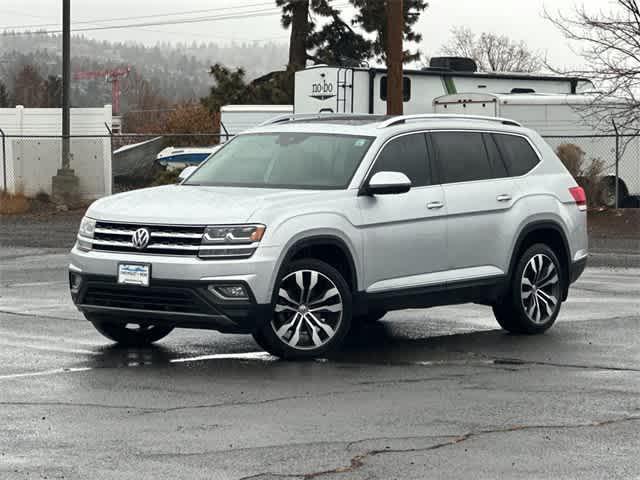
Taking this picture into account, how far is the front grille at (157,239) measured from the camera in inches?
399

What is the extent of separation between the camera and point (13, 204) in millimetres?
33250

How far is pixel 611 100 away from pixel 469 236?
67.1ft

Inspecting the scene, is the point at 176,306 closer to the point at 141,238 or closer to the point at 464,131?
the point at 141,238

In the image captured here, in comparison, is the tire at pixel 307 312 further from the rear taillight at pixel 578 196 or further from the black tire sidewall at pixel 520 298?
the rear taillight at pixel 578 196

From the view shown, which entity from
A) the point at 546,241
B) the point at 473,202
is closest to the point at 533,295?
the point at 546,241

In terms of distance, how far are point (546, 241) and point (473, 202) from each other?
1188 millimetres

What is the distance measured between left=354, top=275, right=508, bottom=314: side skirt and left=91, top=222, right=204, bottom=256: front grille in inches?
57.0

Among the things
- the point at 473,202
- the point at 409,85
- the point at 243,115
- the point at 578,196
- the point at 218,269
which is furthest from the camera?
the point at 243,115

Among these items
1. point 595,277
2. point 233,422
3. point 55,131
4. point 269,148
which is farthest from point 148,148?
point 233,422

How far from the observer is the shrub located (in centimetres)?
2956

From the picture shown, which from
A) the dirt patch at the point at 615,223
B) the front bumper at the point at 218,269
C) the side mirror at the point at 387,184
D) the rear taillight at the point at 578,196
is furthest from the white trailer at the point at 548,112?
the front bumper at the point at 218,269

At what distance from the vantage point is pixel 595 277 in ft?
60.0

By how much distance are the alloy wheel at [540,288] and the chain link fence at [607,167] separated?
16656 millimetres

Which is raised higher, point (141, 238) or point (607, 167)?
point (141, 238)
